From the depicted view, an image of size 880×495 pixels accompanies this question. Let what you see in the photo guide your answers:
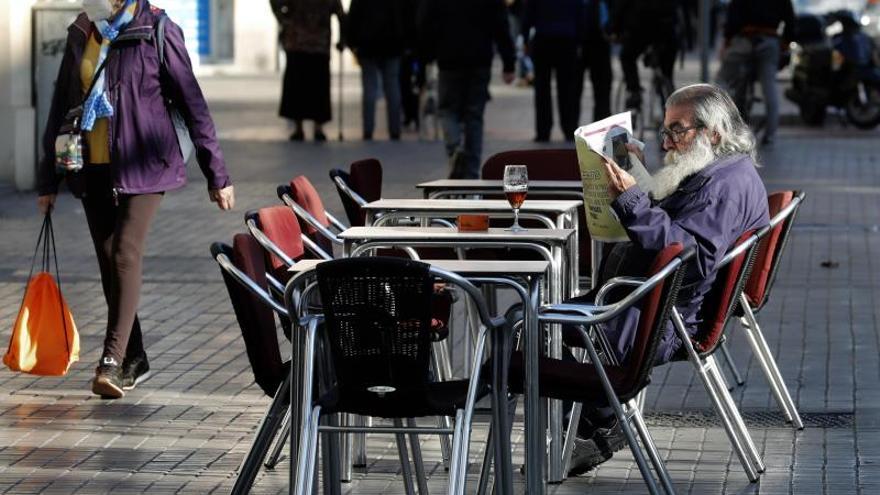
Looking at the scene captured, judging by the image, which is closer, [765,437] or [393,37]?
[765,437]

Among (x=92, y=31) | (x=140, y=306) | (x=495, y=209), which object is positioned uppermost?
(x=92, y=31)

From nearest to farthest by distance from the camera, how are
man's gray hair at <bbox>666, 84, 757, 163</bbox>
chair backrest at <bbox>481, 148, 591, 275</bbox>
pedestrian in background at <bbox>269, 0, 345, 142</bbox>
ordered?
man's gray hair at <bbox>666, 84, 757, 163</bbox> < chair backrest at <bbox>481, 148, 591, 275</bbox> < pedestrian in background at <bbox>269, 0, 345, 142</bbox>

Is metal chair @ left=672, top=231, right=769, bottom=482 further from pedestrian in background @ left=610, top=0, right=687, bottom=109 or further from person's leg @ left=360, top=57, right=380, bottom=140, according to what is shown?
person's leg @ left=360, top=57, right=380, bottom=140

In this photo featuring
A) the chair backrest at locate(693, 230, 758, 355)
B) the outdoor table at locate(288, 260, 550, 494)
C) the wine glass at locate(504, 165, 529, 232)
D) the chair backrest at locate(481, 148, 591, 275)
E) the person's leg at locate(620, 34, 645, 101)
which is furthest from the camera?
the person's leg at locate(620, 34, 645, 101)

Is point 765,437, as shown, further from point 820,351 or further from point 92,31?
point 92,31

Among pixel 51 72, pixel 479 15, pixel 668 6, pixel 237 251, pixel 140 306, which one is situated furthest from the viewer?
pixel 668 6

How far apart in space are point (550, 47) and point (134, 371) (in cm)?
1232

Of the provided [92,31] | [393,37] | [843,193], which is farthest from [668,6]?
[92,31]

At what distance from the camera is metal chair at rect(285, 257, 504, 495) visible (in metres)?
5.36

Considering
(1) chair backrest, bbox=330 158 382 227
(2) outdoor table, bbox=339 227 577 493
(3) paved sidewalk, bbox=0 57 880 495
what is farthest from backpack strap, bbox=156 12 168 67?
(2) outdoor table, bbox=339 227 577 493

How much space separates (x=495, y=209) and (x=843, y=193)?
9.25 metres

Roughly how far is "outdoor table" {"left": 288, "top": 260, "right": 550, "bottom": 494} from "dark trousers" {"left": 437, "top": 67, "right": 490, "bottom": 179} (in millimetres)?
11220

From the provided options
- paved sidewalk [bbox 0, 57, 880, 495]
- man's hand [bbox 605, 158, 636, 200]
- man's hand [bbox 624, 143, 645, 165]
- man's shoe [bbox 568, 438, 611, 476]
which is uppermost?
man's hand [bbox 624, 143, 645, 165]

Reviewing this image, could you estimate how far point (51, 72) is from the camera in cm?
1622
